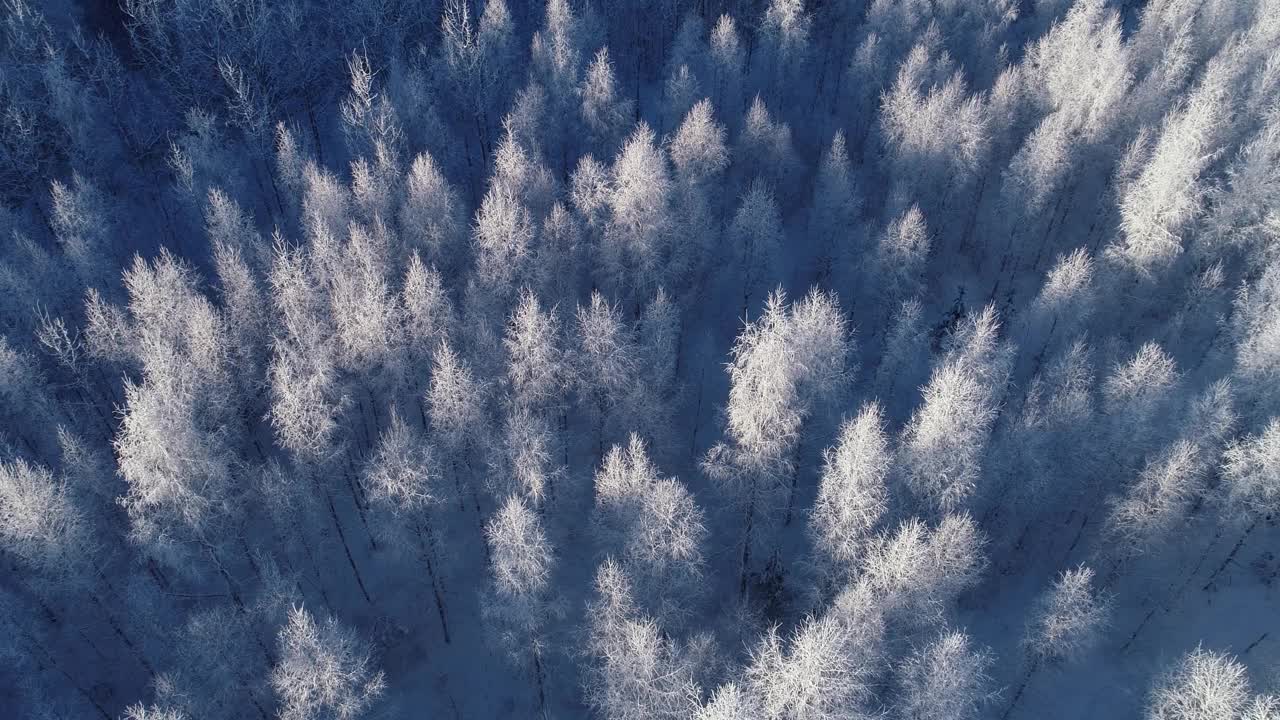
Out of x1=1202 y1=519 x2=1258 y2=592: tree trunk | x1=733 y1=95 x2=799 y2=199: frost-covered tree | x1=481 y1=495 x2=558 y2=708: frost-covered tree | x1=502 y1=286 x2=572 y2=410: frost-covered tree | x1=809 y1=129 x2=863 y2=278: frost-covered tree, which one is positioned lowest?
x1=481 y1=495 x2=558 y2=708: frost-covered tree

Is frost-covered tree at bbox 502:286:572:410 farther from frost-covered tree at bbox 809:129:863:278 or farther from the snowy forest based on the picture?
frost-covered tree at bbox 809:129:863:278

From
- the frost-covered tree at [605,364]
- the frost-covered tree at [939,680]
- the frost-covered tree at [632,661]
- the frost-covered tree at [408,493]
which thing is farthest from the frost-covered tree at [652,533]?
the frost-covered tree at [939,680]

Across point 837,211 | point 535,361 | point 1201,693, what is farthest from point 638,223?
point 1201,693

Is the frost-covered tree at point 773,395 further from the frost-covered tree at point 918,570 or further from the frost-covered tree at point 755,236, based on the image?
the frost-covered tree at point 755,236

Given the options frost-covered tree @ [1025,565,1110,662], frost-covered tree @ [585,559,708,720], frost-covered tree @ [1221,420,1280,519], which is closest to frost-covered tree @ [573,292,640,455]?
frost-covered tree @ [585,559,708,720]

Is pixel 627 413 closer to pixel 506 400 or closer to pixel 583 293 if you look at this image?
pixel 506 400
